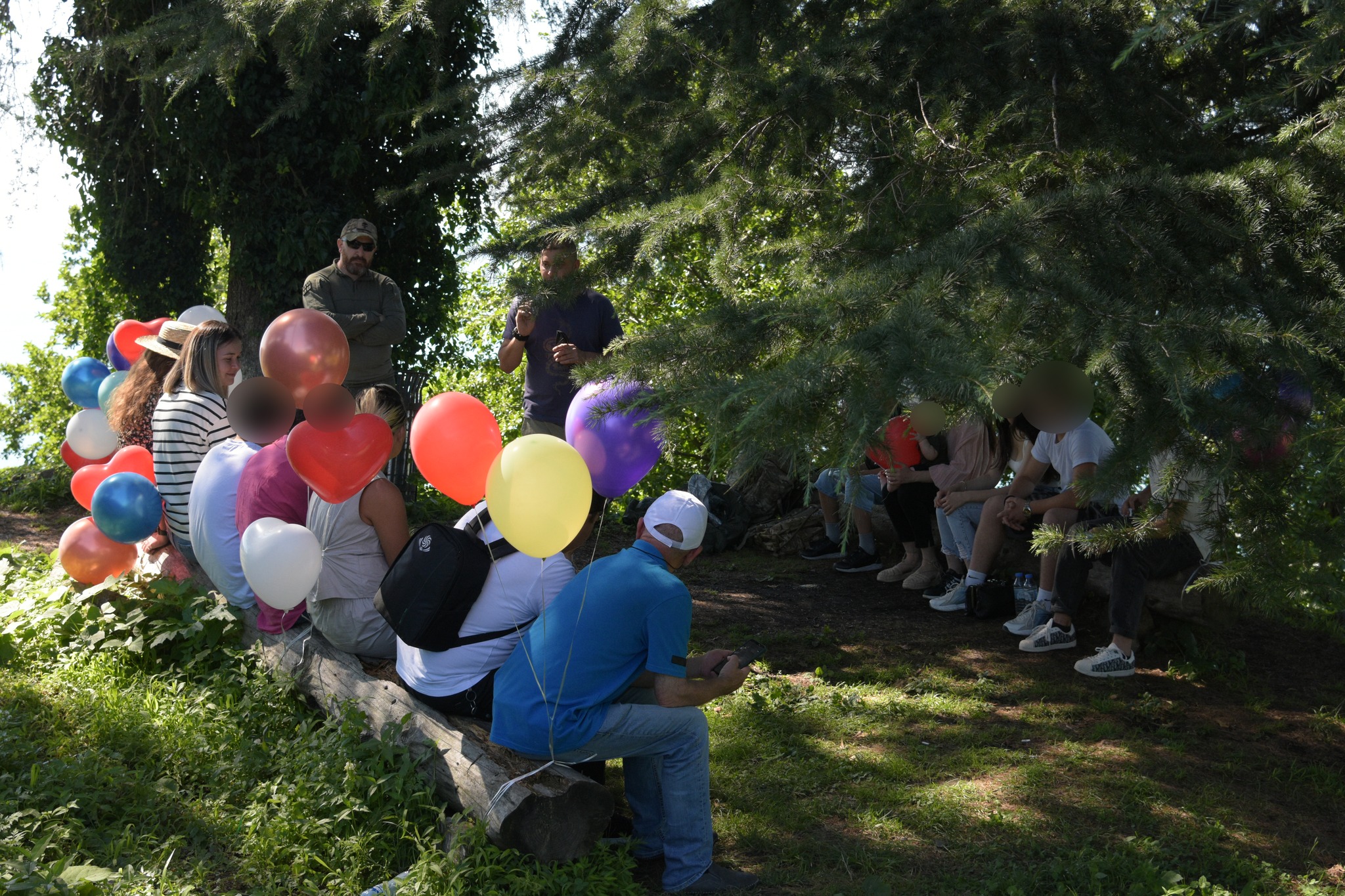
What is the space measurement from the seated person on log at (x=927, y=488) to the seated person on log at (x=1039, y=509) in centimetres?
31

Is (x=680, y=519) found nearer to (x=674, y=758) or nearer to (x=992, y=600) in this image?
(x=674, y=758)

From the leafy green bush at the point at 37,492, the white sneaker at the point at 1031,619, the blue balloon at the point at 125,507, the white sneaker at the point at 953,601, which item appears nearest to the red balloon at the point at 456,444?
the blue balloon at the point at 125,507

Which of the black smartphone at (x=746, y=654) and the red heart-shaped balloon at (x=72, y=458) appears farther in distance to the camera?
the red heart-shaped balloon at (x=72, y=458)

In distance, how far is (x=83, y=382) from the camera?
644 centimetres

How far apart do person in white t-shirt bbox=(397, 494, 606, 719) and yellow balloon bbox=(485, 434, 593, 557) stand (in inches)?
8.7

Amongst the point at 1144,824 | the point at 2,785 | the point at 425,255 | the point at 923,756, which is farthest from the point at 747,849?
the point at 425,255

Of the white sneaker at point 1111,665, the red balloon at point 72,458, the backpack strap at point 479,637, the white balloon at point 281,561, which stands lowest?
the white sneaker at point 1111,665

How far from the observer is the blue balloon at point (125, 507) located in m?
4.82

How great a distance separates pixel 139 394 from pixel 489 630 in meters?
3.20

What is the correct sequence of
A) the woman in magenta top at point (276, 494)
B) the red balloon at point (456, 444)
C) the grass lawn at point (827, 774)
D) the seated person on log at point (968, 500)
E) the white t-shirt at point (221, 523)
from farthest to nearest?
the seated person on log at point (968, 500), the white t-shirt at point (221, 523), the woman in magenta top at point (276, 494), the red balloon at point (456, 444), the grass lawn at point (827, 774)

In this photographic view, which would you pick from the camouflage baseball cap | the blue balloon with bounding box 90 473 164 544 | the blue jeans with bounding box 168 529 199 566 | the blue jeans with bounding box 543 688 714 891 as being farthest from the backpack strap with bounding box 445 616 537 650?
the camouflage baseball cap

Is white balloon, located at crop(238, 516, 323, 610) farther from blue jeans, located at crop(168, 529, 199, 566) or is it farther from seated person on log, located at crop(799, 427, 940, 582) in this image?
seated person on log, located at crop(799, 427, 940, 582)

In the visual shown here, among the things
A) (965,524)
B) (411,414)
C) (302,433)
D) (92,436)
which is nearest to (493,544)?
(302,433)

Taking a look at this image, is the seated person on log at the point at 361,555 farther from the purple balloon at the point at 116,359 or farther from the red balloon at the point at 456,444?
the purple balloon at the point at 116,359
